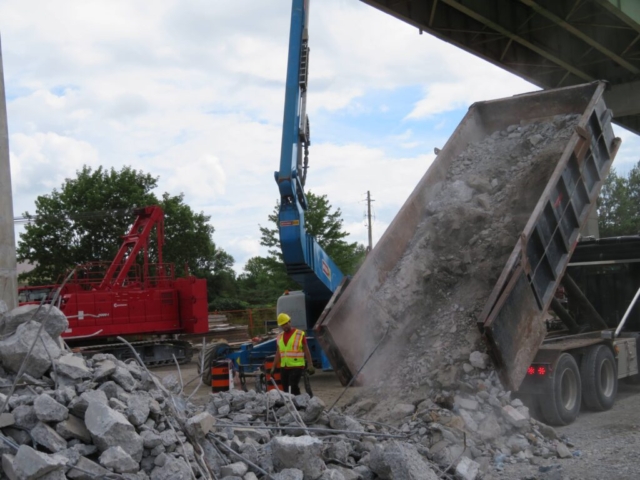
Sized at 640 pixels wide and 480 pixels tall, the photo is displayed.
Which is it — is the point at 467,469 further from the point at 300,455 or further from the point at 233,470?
the point at 233,470

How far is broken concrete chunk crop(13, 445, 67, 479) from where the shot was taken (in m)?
4.45

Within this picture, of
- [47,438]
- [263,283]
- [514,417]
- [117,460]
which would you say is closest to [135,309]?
[514,417]

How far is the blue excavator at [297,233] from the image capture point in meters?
11.2

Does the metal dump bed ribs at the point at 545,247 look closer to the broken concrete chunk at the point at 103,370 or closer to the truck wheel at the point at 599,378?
the truck wheel at the point at 599,378

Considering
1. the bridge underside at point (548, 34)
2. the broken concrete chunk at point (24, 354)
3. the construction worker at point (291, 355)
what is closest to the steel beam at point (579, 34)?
the bridge underside at point (548, 34)

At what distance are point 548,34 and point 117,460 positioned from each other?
15401 mm

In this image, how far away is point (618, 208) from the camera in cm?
5541

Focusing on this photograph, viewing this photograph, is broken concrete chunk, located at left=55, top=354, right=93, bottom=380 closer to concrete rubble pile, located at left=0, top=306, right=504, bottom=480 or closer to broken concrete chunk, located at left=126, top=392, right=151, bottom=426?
concrete rubble pile, located at left=0, top=306, right=504, bottom=480

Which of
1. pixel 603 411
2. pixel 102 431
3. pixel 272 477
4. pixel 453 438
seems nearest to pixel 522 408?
pixel 453 438

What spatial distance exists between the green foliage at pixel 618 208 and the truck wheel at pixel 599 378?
45.0 metres

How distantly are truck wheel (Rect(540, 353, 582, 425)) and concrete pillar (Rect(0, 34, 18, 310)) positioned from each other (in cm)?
584

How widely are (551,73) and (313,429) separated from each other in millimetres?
16106

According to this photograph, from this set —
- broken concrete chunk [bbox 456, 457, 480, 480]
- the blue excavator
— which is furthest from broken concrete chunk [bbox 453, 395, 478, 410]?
the blue excavator

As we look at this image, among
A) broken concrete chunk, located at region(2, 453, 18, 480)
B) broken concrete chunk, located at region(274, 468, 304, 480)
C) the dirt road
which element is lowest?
the dirt road
